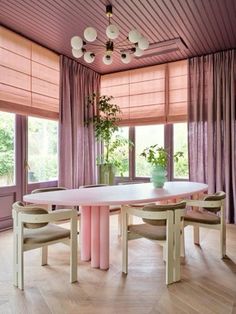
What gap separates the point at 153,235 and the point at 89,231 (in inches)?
31.2

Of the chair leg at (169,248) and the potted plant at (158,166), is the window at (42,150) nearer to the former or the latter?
the potted plant at (158,166)

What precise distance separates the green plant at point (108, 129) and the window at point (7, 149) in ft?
5.23

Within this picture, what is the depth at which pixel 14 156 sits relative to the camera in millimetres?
4125

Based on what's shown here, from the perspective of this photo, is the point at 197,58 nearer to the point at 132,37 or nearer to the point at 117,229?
the point at 132,37

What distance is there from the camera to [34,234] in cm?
239

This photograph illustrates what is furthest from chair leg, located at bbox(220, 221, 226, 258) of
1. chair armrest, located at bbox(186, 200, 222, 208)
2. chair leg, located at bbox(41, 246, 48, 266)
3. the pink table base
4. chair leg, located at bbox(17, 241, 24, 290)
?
chair leg, located at bbox(17, 241, 24, 290)

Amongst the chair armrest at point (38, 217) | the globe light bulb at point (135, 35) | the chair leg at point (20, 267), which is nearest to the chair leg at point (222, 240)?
the chair armrest at point (38, 217)

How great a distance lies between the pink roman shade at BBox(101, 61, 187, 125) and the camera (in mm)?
4949

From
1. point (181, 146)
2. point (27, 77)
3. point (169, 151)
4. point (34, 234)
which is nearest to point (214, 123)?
point (181, 146)

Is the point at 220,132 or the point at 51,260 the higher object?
the point at 220,132

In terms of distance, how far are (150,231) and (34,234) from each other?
1.05 m

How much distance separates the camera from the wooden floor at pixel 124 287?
200cm

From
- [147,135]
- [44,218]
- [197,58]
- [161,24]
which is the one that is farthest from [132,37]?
[147,135]

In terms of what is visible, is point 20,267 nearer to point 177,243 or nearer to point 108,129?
point 177,243
